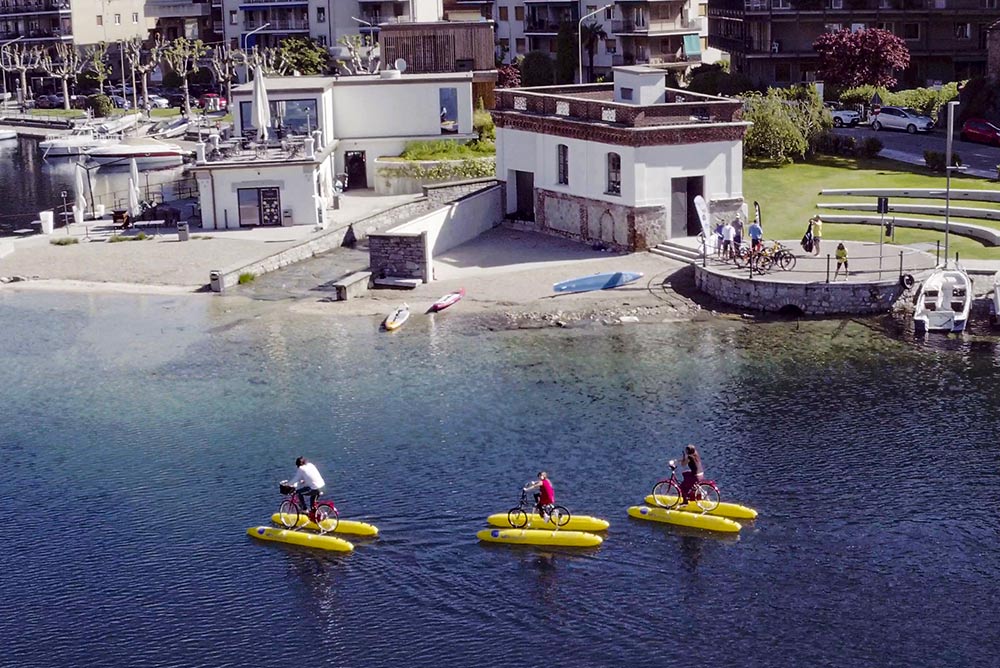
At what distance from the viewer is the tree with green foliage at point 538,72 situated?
13600cm

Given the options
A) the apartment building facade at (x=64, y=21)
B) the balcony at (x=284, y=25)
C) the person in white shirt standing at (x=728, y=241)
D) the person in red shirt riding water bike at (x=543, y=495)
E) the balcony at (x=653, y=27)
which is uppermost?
the apartment building facade at (x=64, y=21)

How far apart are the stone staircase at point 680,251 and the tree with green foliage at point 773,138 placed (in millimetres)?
18526

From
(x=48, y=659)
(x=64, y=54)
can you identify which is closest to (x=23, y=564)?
(x=48, y=659)

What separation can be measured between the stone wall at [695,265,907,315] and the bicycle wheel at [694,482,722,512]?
2158 cm

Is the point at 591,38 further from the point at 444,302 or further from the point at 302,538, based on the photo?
the point at 302,538

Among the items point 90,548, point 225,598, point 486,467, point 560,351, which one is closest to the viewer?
point 225,598

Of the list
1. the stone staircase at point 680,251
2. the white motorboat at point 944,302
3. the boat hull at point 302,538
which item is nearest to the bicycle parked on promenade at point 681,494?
the boat hull at point 302,538

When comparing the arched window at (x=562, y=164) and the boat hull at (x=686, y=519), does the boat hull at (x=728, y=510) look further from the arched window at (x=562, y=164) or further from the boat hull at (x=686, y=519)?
the arched window at (x=562, y=164)

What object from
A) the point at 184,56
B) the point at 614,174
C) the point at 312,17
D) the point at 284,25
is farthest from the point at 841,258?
the point at 184,56

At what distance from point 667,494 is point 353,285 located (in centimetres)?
2734

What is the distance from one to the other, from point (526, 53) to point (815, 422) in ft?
333

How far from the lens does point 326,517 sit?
42.3m

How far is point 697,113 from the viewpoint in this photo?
239 ft

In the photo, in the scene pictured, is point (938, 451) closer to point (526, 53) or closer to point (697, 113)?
point (697, 113)
